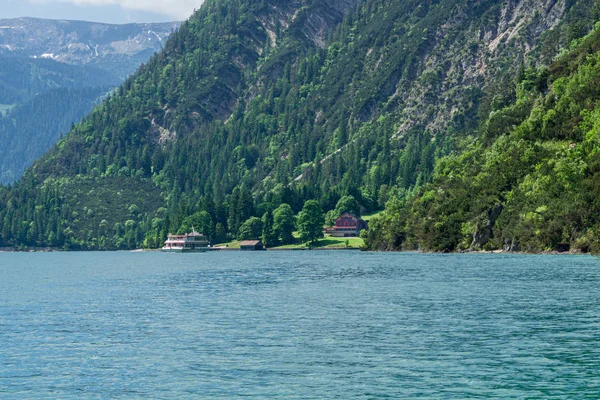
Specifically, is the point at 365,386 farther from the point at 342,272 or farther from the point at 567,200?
the point at 567,200

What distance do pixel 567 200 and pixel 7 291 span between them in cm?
10837

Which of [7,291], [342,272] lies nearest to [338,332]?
[7,291]

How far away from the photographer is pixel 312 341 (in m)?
63.6

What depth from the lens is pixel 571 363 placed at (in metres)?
53.9

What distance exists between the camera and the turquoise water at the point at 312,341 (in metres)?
49.3

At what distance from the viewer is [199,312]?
274 feet

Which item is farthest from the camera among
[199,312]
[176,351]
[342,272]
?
[342,272]

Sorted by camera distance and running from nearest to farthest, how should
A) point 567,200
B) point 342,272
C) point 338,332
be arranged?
point 338,332 < point 342,272 < point 567,200

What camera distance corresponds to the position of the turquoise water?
4931 cm

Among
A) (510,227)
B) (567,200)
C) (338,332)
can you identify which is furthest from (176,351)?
(510,227)

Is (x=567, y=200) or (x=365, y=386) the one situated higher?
(x=567, y=200)

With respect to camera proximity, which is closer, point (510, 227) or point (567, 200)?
point (567, 200)

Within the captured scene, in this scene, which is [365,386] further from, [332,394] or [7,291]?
[7,291]

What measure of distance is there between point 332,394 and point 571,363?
50.8 ft
